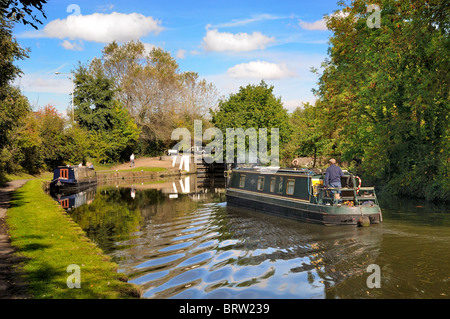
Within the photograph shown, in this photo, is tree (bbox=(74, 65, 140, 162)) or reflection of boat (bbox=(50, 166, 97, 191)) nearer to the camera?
reflection of boat (bbox=(50, 166, 97, 191))

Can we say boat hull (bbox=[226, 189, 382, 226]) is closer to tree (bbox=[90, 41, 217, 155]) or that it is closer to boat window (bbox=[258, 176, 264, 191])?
boat window (bbox=[258, 176, 264, 191])

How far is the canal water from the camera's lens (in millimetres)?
8539

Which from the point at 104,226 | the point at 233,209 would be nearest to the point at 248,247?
the point at 104,226

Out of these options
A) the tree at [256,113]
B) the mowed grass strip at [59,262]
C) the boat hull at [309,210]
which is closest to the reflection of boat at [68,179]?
the tree at [256,113]

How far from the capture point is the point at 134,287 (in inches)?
314

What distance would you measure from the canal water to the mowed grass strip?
682 mm

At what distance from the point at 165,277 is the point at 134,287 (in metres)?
1.52

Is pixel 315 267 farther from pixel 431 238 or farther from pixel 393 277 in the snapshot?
pixel 431 238

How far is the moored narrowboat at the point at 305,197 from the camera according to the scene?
589 inches

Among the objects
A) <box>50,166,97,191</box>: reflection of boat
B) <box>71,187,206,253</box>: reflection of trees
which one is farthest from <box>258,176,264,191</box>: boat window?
<box>50,166,97,191</box>: reflection of boat

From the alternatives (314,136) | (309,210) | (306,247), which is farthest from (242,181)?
(314,136)

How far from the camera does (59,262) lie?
9.09 metres

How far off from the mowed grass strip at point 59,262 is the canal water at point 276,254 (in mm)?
682

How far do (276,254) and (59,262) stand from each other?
5.73 m
